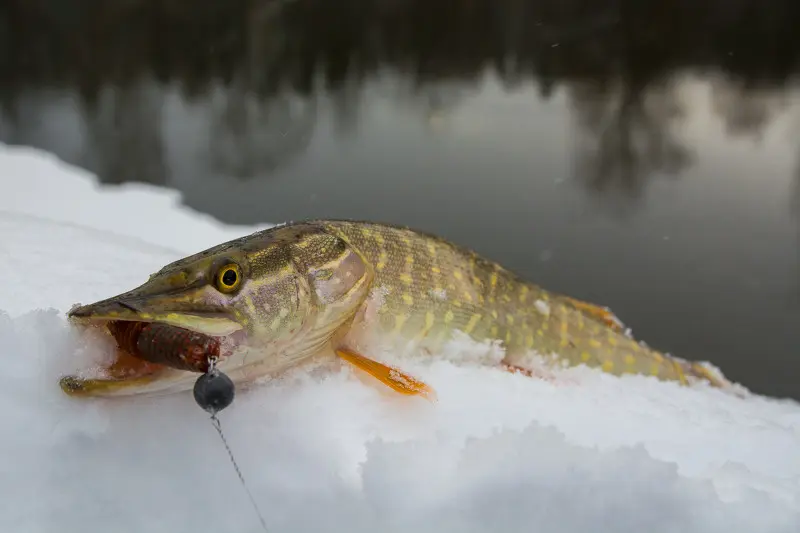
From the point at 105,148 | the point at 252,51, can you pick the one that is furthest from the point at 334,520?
the point at 252,51

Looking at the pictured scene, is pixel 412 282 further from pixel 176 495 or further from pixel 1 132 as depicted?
pixel 1 132

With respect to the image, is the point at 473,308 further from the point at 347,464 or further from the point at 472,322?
the point at 347,464

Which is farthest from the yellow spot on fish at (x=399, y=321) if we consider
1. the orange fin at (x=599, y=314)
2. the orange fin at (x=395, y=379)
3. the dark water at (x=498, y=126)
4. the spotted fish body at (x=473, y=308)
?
the dark water at (x=498, y=126)

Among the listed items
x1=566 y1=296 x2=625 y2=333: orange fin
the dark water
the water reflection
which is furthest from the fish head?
the water reflection

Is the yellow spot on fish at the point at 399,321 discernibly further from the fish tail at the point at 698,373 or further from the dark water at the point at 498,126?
the dark water at the point at 498,126

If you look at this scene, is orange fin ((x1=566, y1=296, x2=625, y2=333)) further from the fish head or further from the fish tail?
the fish head
